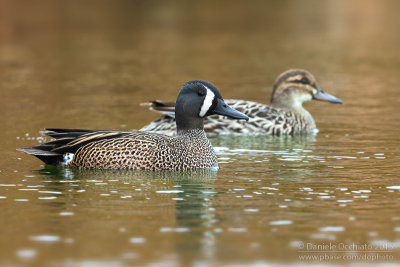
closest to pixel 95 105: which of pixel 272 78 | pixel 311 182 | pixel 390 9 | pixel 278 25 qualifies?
pixel 272 78

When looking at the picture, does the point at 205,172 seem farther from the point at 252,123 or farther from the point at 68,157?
the point at 252,123

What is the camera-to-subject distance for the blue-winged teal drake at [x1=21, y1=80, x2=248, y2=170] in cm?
1155

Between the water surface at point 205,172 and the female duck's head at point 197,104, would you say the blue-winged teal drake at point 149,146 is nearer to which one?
the female duck's head at point 197,104

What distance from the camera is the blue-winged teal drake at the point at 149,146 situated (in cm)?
1155

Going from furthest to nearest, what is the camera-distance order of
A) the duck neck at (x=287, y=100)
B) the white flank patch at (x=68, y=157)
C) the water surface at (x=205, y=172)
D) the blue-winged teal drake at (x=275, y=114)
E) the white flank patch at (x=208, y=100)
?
1. the duck neck at (x=287, y=100)
2. the blue-winged teal drake at (x=275, y=114)
3. the white flank patch at (x=208, y=100)
4. the white flank patch at (x=68, y=157)
5. the water surface at (x=205, y=172)

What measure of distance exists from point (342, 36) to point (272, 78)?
426 inches

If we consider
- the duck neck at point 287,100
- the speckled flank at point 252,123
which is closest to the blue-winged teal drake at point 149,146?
the speckled flank at point 252,123

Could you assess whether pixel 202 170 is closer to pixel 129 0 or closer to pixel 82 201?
pixel 82 201

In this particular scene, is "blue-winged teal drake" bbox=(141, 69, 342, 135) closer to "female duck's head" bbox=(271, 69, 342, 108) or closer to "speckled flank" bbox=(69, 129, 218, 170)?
"female duck's head" bbox=(271, 69, 342, 108)

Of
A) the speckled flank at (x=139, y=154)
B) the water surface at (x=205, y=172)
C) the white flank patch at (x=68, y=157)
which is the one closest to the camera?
the water surface at (x=205, y=172)

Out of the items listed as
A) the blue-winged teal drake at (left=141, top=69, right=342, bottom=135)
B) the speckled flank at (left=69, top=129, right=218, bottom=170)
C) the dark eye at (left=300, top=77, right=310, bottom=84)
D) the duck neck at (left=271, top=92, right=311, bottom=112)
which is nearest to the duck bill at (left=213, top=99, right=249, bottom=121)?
the speckled flank at (left=69, top=129, right=218, bottom=170)

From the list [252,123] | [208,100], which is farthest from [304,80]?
[208,100]

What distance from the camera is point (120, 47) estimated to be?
3045 centimetres

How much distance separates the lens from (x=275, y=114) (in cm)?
1574
